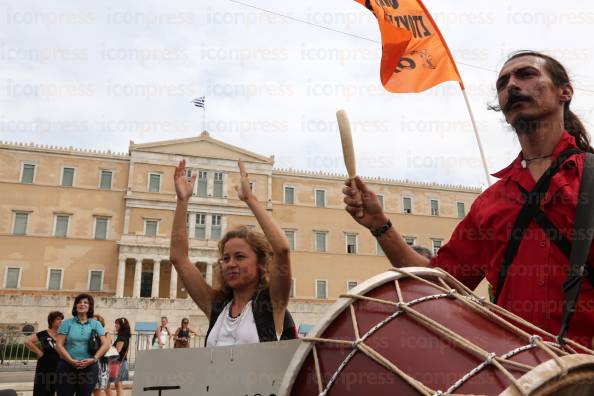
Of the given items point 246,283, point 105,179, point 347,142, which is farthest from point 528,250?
point 105,179

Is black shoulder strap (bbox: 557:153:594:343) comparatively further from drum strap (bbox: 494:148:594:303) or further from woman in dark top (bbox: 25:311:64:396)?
woman in dark top (bbox: 25:311:64:396)

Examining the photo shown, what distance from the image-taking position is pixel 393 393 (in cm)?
113

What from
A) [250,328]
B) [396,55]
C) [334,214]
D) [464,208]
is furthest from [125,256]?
[250,328]

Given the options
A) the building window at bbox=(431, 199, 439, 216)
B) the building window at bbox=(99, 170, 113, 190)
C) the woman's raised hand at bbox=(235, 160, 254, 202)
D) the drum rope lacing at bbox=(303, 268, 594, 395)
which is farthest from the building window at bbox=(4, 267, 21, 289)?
the drum rope lacing at bbox=(303, 268, 594, 395)

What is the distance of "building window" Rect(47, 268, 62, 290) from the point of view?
33.0 m

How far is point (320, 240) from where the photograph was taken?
39688 millimetres

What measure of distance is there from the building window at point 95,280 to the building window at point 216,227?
321 inches

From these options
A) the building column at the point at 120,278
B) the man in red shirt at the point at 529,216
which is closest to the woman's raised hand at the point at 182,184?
the man in red shirt at the point at 529,216

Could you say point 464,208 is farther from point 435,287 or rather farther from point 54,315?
point 435,287

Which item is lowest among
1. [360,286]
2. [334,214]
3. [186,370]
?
[186,370]

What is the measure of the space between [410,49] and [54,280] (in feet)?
109

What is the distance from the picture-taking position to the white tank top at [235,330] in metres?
2.28

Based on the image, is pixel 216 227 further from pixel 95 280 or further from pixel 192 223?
pixel 95 280

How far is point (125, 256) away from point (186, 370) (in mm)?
34195
